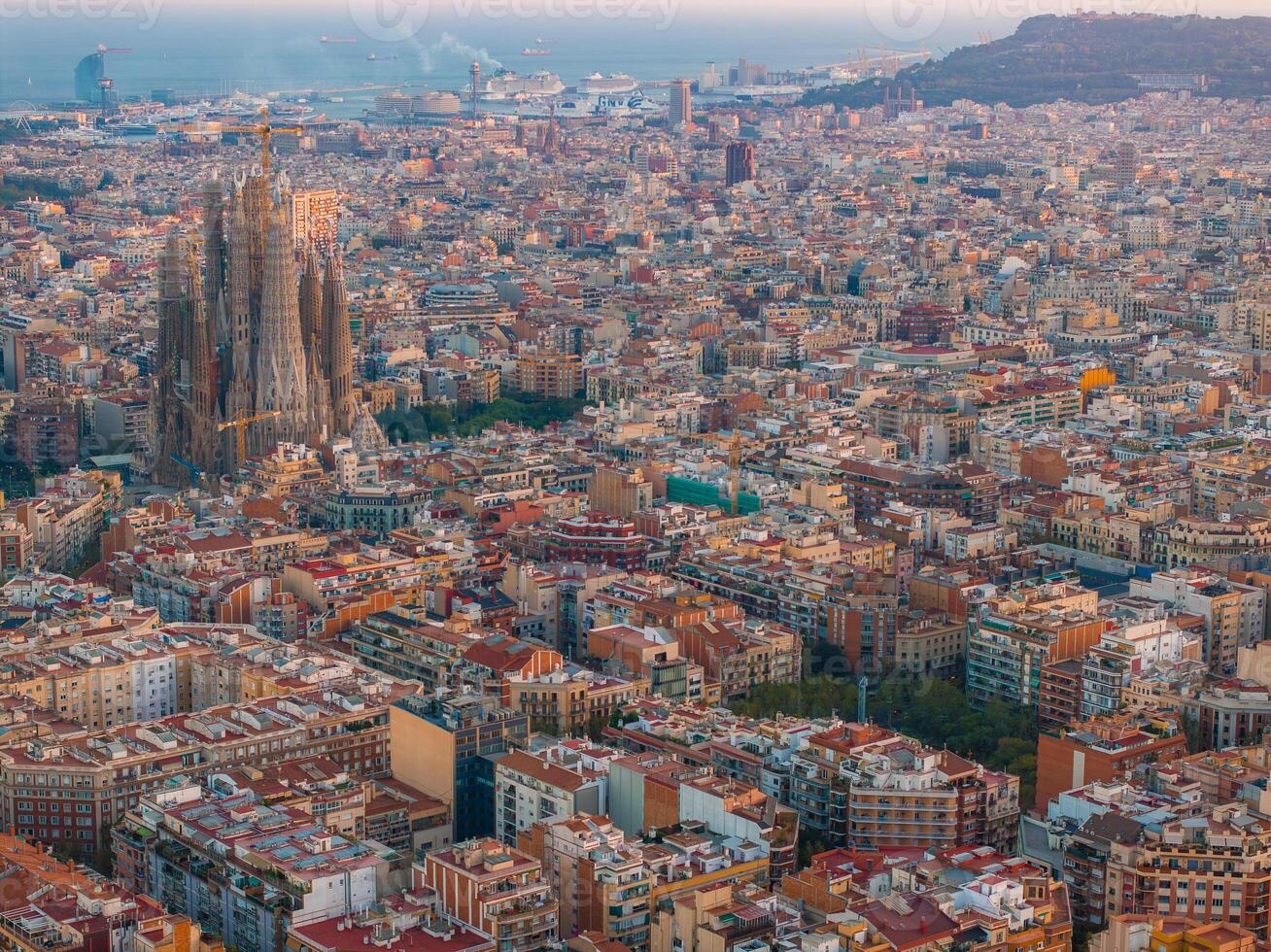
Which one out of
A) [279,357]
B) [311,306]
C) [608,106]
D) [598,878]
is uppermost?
[311,306]

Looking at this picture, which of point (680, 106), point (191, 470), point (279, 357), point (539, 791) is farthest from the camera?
point (680, 106)

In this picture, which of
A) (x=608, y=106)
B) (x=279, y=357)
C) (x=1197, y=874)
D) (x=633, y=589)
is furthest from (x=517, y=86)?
(x=1197, y=874)

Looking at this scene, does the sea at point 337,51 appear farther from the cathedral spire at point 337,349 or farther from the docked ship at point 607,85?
the cathedral spire at point 337,349

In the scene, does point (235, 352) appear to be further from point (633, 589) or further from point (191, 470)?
point (633, 589)

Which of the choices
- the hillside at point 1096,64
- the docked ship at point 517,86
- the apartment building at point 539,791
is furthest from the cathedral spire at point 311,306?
the docked ship at point 517,86

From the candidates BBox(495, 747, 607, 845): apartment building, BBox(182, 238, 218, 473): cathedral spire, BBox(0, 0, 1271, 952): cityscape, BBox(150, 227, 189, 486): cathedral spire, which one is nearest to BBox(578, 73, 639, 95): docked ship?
BBox(0, 0, 1271, 952): cityscape

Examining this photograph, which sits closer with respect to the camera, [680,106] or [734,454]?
[734,454]

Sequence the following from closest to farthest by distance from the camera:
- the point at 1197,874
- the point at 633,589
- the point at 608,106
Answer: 1. the point at 1197,874
2. the point at 633,589
3. the point at 608,106

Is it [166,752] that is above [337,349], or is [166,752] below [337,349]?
below
